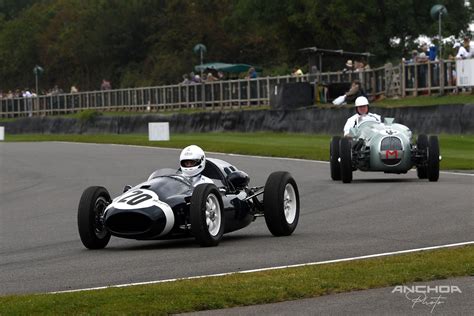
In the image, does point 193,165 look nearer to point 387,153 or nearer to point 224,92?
point 387,153

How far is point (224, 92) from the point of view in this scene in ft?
171

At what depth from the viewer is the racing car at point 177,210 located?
13.3m

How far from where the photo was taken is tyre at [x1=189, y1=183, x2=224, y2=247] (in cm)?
1311

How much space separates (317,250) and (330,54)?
3426 centimetres

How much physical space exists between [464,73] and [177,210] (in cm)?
2432

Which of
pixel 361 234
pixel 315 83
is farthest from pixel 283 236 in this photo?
pixel 315 83

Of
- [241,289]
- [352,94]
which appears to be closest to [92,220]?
[241,289]

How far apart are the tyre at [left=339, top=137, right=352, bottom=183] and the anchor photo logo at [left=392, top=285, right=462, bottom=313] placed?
40.3ft

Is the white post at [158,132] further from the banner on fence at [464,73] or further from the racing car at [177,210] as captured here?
the racing car at [177,210]

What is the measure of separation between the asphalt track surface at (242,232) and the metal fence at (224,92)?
12.8m

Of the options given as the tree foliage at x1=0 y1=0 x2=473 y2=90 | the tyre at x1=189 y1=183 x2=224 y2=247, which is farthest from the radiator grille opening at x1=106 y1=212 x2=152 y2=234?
the tree foliage at x1=0 y1=0 x2=473 y2=90

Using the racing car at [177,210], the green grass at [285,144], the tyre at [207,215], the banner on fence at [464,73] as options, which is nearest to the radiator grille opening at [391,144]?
the green grass at [285,144]

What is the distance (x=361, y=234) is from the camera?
14.3m

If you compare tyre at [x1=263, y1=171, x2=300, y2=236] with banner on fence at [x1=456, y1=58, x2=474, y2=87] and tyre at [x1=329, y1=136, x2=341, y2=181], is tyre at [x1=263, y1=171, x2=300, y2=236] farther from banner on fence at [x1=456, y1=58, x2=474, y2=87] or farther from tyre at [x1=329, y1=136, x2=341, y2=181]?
banner on fence at [x1=456, y1=58, x2=474, y2=87]
